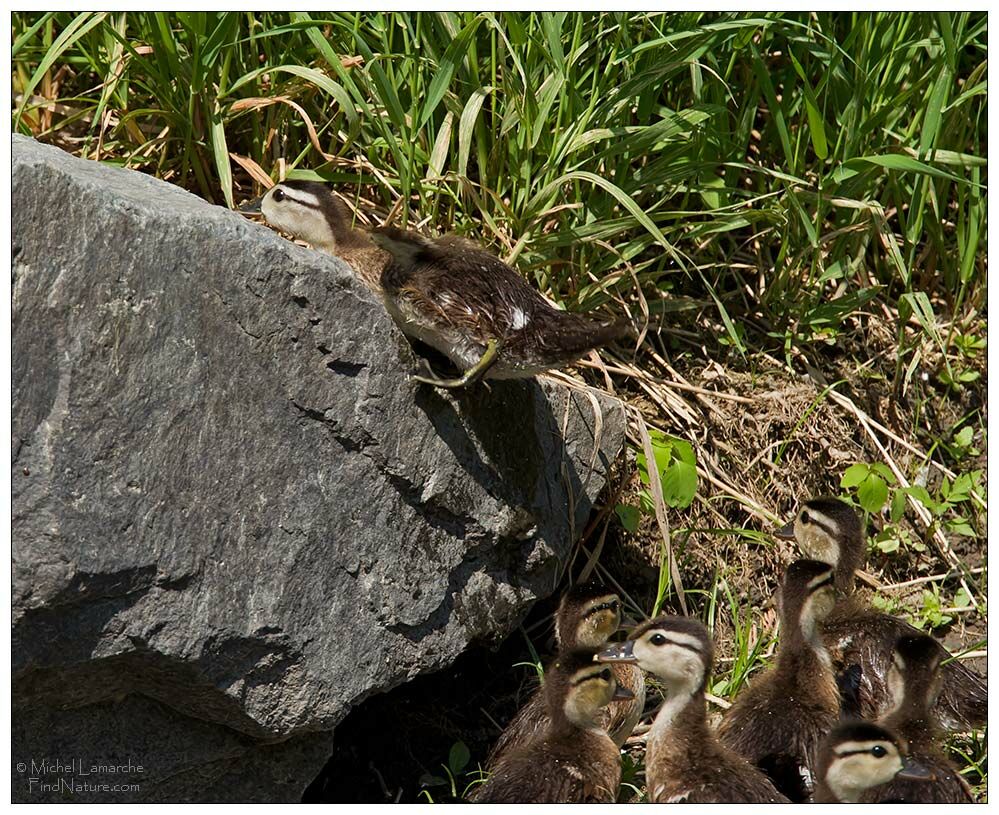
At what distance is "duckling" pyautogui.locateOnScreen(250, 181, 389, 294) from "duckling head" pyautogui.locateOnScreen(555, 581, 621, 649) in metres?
1.56

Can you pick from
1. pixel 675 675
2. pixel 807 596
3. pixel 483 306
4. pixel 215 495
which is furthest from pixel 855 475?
pixel 215 495

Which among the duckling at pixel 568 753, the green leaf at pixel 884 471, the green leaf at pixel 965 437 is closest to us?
the duckling at pixel 568 753

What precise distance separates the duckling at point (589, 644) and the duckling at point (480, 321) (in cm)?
114

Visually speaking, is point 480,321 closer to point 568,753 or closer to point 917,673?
point 568,753

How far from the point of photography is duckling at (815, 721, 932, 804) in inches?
163

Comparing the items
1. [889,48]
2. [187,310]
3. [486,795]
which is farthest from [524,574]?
[889,48]

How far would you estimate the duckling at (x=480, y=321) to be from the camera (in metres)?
4.14

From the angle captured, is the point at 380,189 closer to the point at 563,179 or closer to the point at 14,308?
the point at 563,179

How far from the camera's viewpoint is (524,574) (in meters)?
4.89

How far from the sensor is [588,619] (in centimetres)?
494

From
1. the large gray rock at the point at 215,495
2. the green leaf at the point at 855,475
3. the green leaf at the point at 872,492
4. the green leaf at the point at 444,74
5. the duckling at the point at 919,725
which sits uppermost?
the green leaf at the point at 444,74

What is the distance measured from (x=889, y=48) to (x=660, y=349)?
1732 mm

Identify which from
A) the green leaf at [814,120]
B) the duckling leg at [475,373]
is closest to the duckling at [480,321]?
the duckling leg at [475,373]

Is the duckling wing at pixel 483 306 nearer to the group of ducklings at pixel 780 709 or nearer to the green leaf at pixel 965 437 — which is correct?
the group of ducklings at pixel 780 709
